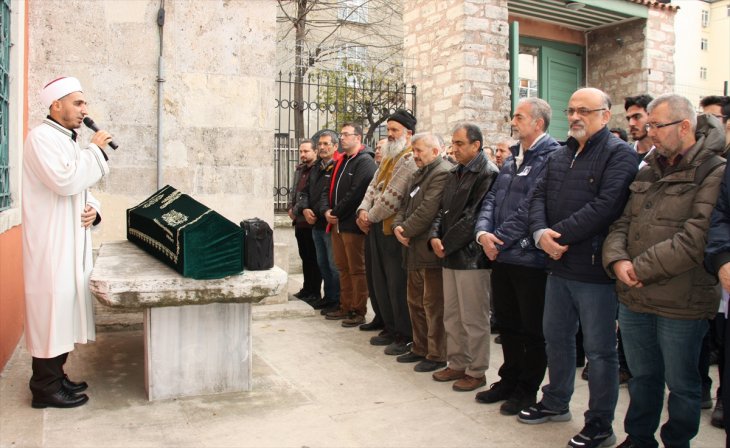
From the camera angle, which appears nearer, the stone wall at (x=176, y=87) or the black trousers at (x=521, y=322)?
the black trousers at (x=521, y=322)

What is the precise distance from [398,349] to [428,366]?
56 cm

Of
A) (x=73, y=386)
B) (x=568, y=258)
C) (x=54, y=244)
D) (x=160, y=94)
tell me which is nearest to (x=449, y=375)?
(x=568, y=258)

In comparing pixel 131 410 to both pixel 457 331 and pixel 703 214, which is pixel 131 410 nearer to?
pixel 457 331

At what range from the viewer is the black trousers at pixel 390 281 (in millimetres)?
5926

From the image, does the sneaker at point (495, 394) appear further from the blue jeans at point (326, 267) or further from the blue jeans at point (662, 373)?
the blue jeans at point (326, 267)

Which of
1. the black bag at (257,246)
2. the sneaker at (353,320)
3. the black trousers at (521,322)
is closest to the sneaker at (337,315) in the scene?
the sneaker at (353,320)

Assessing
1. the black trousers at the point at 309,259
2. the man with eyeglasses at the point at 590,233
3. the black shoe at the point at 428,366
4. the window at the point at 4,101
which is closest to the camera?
the man with eyeglasses at the point at 590,233

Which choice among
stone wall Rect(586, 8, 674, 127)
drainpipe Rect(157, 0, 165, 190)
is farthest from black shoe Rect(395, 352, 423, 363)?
stone wall Rect(586, 8, 674, 127)

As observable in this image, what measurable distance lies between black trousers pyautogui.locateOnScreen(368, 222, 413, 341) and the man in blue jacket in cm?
145

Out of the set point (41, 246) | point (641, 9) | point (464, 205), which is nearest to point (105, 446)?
point (41, 246)

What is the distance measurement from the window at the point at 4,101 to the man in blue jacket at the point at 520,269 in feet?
11.9

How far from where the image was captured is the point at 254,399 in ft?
14.8

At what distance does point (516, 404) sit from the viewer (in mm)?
4301

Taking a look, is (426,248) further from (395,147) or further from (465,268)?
(395,147)
